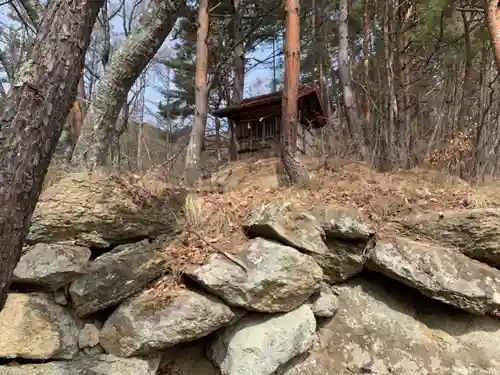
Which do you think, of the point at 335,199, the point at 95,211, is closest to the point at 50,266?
the point at 95,211

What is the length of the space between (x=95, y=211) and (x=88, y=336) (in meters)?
1.09

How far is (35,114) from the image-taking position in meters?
1.85

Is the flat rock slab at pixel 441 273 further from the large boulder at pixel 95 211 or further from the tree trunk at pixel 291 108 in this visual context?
the large boulder at pixel 95 211

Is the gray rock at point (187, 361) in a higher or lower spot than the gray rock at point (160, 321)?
lower

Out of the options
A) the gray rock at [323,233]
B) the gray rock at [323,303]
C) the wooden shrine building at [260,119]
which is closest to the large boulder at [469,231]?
the gray rock at [323,233]

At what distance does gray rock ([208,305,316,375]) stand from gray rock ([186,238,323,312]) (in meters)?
0.13

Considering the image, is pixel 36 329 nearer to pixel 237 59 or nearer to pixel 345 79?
pixel 345 79

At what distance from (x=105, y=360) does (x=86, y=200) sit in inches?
54.8

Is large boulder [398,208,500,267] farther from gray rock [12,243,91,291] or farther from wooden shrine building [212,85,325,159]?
wooden shrine building [212,85,325,159]

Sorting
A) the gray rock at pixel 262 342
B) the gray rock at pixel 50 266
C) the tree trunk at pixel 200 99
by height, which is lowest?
the gray rock at pixel 262 342

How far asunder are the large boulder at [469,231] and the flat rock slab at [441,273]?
170 mm

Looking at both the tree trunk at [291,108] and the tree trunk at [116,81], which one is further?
the tree trunk at [291,108]

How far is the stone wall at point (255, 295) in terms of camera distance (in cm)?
347

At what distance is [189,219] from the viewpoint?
444cm
